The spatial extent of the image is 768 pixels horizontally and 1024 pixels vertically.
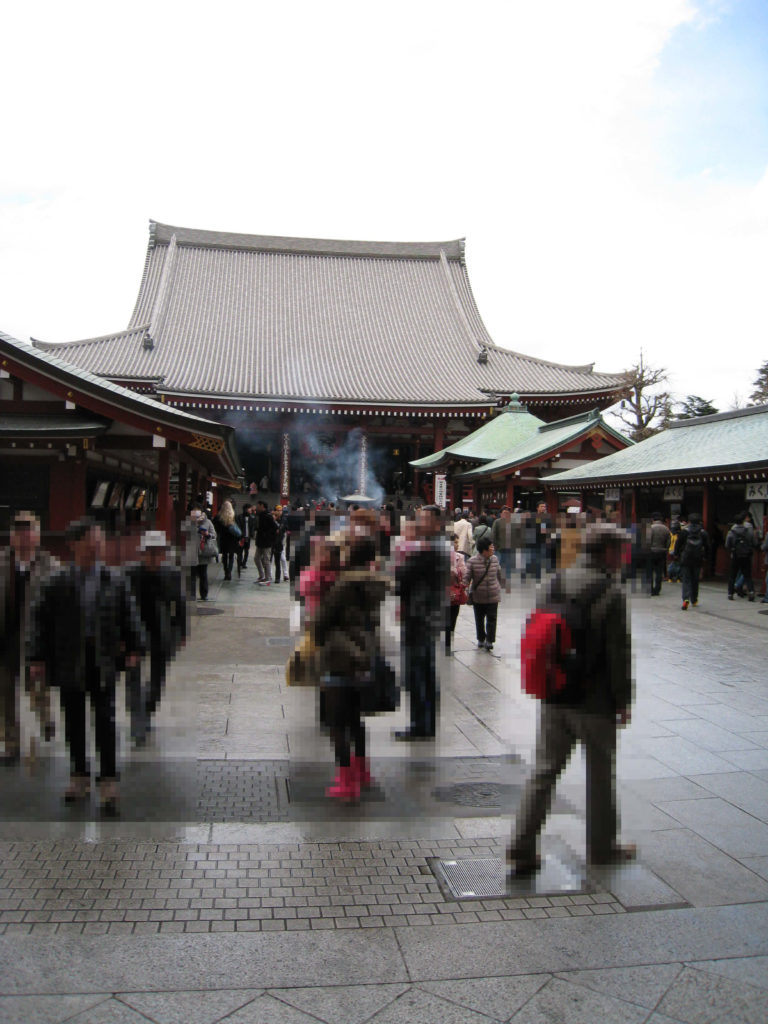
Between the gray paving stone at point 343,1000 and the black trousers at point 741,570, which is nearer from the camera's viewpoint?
the gray paving stone at point 343,1000

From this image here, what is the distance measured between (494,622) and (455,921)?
560 centimetres

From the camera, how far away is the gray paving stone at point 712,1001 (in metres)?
2.68

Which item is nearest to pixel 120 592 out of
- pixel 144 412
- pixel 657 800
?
pixel 657 800

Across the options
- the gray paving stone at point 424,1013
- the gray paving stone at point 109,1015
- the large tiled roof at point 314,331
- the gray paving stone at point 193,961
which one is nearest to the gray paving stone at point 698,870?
the gray paving stone at point 424,1013

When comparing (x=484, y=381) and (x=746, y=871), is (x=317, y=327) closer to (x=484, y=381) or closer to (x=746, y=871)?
(x=484, y=381)

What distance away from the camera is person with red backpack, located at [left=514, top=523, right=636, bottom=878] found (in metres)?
3.49

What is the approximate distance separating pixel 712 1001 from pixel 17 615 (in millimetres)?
3769

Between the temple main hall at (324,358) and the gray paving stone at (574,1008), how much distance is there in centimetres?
2308

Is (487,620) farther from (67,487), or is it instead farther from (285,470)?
(285,470)

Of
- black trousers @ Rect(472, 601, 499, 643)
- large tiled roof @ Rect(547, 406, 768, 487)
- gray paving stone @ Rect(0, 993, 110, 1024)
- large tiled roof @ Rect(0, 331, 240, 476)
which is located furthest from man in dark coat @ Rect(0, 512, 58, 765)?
large tiled roof @ Rect(547, 406, 768, 487)

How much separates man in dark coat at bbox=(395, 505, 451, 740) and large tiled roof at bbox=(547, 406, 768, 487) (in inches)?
397

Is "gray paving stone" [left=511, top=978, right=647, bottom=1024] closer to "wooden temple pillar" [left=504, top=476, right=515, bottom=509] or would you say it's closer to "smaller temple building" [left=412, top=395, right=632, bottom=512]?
"smaller temple building" [left=412, top=395, right=632, bottom=512]

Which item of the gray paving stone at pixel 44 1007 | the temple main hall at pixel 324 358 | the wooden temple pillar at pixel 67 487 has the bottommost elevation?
the gray paving stone at pixel 44 1007

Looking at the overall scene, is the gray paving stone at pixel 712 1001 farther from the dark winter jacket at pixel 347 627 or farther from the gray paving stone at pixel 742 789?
the dark winter jacket at pixel 347 627
